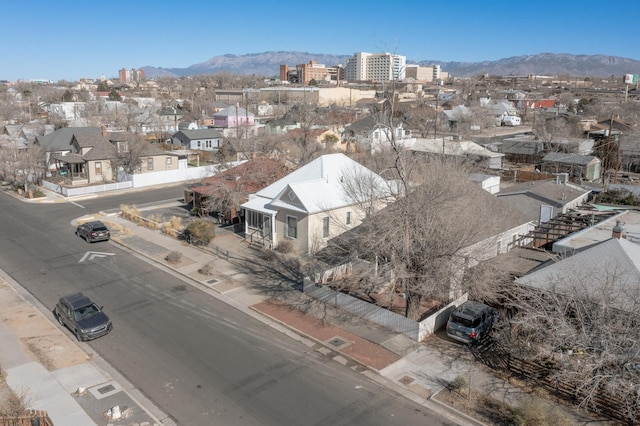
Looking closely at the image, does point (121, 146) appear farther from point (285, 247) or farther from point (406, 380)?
point (406, 380)

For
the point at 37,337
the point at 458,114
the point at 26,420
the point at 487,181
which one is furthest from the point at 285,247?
the point at 458,114

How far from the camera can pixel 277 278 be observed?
2719 cm

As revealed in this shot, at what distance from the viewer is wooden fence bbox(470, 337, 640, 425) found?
1493cm

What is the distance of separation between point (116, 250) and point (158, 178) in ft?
75.0

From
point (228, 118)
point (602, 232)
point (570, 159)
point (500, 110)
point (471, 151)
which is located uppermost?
point (500, 110)

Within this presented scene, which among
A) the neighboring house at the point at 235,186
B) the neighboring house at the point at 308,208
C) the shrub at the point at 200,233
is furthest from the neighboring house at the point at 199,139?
the shrub at the point at 200,233

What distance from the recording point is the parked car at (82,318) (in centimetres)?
2025

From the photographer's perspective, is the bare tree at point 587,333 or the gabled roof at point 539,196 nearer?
the bare tree at point 587,333

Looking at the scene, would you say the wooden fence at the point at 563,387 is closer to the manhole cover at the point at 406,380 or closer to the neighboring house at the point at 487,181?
the manhole cover at the point at 406,380

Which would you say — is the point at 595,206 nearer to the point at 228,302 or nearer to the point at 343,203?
the point at 343,203

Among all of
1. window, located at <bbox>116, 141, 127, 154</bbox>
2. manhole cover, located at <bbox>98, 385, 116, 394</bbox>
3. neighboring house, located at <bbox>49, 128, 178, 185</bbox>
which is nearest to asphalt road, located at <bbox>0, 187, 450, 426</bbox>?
manhole cover, located at <bbox>98, 385, 116, 394</bbox>

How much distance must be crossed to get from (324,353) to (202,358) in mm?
4559

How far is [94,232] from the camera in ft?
108

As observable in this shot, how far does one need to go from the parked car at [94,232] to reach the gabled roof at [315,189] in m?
9.32
